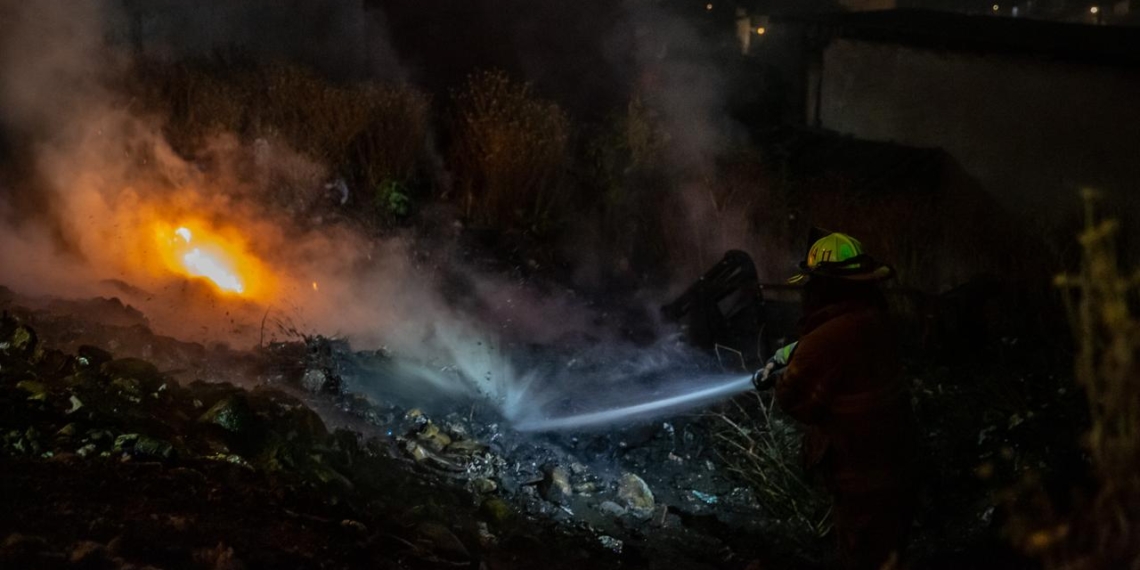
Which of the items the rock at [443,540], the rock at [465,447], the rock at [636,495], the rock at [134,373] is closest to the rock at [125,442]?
the rock at [134,373]

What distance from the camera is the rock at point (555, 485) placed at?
5500 millimetres

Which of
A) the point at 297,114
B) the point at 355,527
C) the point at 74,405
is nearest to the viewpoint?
the point at 355,527

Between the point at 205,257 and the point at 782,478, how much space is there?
5521 millimetres

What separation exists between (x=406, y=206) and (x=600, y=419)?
3.79 m

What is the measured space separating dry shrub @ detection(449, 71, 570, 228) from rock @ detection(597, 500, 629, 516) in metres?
4.61

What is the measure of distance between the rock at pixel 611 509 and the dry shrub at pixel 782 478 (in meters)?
0.70

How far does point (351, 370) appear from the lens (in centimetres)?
652

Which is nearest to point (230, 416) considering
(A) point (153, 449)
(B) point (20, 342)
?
(A) point (153, 449)

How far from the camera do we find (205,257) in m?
8.20

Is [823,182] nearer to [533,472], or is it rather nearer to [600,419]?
[600,419]

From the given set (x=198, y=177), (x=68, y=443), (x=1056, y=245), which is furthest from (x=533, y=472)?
(x=1056, y=245)

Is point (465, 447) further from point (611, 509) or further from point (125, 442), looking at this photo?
point (125, 442)

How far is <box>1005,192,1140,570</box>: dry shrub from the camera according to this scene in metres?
1.92

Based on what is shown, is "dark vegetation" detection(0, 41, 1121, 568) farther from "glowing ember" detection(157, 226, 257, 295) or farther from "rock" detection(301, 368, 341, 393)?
Answer: "glowing ember" detection(157, 226, 257, 295)
